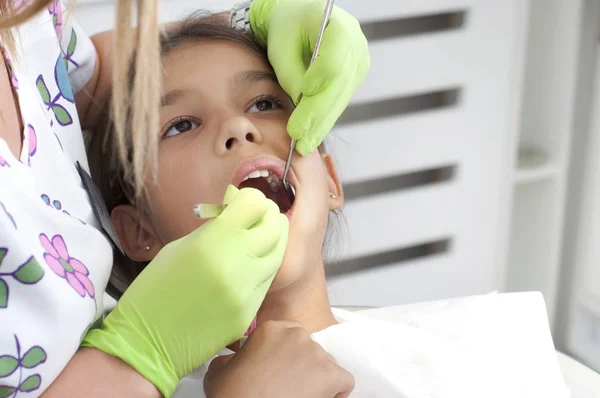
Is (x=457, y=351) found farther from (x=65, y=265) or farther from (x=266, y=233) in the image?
(x=65, y=265)

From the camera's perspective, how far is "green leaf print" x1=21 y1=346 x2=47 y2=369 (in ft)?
2.43

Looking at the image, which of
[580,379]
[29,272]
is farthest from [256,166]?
[580,379]

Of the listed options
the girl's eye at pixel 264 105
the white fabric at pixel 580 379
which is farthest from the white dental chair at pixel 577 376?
the girl's eye at pixel 264 105

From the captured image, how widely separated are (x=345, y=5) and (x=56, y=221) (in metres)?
0.90

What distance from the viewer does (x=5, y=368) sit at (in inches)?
28.4

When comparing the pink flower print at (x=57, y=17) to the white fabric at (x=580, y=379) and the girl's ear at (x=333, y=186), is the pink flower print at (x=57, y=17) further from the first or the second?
the white fabric at (x=580, y=379)

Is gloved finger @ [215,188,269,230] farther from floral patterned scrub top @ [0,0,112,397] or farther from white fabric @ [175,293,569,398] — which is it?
white fabric @ [175,293,569,398]

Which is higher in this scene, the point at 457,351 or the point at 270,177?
the point at 270,177

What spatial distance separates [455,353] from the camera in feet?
3.45

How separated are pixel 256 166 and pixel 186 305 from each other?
0.28 m

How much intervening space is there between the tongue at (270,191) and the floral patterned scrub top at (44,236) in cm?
24

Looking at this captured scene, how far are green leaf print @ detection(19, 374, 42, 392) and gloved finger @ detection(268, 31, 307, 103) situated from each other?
482 mm

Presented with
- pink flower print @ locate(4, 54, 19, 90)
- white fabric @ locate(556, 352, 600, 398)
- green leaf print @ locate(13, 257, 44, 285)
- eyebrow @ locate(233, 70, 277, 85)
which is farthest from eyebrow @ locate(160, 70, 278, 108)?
white fabric @ locate(556, 352, 600, 398)

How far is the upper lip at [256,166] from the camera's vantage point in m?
1.02
